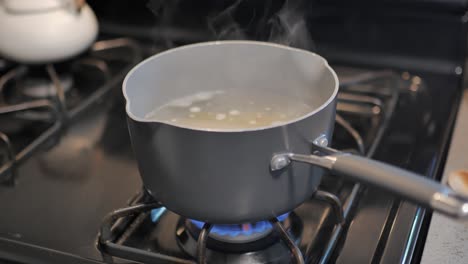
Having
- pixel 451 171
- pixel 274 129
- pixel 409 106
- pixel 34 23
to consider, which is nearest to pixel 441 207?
pixel 274 129

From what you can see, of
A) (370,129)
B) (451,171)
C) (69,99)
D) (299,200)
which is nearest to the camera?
(299,200)

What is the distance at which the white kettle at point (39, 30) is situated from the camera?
0.78 meters

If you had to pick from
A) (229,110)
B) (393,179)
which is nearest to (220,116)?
(229,110)

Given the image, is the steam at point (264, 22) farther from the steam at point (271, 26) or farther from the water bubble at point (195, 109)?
the water bubble at point (195, 109)

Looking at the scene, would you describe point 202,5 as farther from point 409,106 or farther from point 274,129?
point 274,129

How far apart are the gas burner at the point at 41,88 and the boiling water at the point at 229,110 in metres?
0.30

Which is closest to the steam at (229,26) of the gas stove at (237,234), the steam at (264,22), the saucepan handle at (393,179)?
the steam at (264,22)

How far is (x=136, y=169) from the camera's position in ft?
2.26

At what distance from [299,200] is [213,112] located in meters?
0.19

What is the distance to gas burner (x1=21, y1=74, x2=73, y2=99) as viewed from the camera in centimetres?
86

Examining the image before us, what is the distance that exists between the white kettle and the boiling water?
9.7 inches

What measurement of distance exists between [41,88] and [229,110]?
367mm

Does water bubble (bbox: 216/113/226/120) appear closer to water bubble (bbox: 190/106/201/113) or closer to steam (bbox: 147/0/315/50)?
water bubble (bbox: 190/106/201/113)

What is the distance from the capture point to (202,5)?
93 cm
